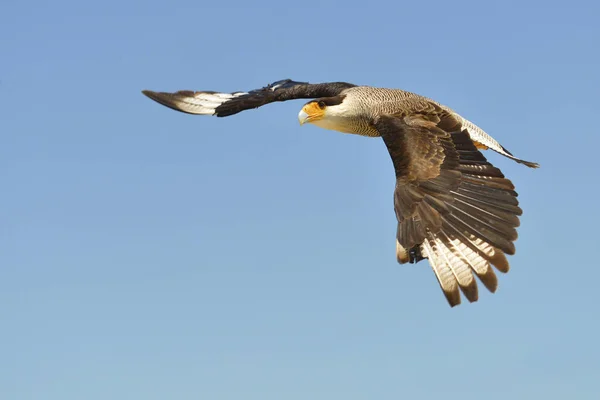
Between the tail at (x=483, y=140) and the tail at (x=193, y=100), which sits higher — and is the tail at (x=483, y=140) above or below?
below

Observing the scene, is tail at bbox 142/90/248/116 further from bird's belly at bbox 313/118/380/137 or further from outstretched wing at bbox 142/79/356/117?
bird's belly at bbox 313/118/380/137

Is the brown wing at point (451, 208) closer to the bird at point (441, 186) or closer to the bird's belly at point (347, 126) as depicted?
the bird at point (441, 186)

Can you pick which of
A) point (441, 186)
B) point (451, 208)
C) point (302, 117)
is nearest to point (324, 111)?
point (302, 117)

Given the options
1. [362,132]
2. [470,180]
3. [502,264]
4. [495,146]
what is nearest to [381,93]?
[362,132]

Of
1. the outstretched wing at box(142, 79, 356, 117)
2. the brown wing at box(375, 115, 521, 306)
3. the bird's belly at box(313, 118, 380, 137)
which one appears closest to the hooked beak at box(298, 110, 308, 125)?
the bird's belly at box(313, 118, 380, 137)

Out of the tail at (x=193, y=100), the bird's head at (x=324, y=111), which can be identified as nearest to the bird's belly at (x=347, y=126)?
the bird's head at (x=324, y=111)

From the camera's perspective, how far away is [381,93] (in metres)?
12.2

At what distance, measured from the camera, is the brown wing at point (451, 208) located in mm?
9117

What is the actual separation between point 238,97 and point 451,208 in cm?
566

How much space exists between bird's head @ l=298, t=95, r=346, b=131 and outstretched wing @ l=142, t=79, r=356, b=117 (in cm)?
105

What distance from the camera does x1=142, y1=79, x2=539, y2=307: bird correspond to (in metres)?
9.16

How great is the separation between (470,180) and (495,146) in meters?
2.41

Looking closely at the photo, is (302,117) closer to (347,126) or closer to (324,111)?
(324,111)

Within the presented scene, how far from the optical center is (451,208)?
9.76m
